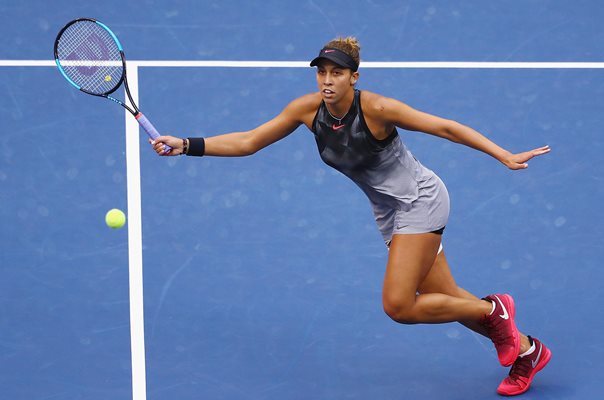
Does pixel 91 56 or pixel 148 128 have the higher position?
pixel 91 56

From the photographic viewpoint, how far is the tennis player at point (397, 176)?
18.7 ft

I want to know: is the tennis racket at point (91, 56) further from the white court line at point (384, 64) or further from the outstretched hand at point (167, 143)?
the white court line at point (384, 64)

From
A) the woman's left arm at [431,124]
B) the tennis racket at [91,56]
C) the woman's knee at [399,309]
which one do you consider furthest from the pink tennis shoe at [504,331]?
the tennis racket at [91,56]

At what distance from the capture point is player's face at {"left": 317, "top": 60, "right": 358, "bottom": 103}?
568 cm

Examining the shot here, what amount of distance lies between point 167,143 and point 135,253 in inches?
61.9

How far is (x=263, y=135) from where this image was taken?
6039mm

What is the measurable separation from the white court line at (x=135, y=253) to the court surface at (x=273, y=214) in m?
0.02

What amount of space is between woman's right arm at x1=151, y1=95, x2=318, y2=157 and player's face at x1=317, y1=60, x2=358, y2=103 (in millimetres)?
225

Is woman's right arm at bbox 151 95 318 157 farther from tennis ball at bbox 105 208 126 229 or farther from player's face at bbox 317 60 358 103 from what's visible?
tennis ball at bbox 105 208 126 229

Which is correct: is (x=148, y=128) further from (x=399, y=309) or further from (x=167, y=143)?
(x=399, y=309)

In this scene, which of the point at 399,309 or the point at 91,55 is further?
the point at 91,55

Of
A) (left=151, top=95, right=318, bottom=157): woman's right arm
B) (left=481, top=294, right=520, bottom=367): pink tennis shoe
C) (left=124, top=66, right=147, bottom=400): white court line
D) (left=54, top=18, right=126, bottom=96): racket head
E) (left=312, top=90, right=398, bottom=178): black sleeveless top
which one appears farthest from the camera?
(left=54, top=18, right=126, bottom=96): racket head

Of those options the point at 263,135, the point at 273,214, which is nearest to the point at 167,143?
the point at 263,135

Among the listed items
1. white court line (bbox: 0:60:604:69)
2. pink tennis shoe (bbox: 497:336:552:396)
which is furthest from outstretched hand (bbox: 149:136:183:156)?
white court line (bbox: 0:60:604:69)
